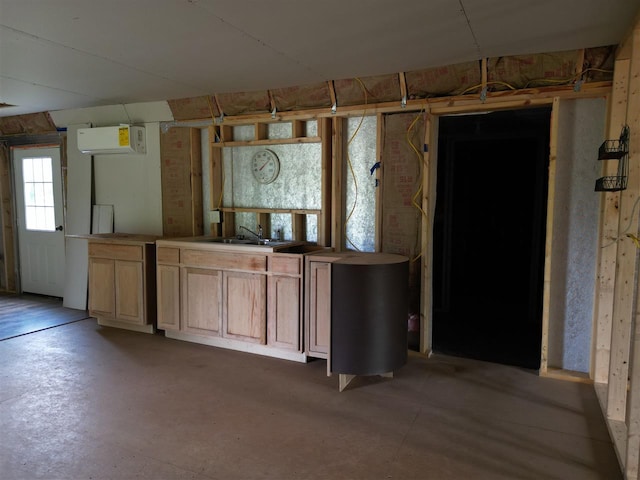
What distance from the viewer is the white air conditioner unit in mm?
5094

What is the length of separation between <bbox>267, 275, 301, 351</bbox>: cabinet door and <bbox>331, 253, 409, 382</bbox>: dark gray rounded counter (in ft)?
1.64

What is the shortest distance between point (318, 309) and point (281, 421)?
1009mm

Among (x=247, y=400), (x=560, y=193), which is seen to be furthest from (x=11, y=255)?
(x=560, y=193)

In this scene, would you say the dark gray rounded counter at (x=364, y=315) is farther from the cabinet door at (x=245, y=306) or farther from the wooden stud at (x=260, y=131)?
the wooden stud at (x=260, y=131)

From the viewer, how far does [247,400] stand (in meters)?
3.18

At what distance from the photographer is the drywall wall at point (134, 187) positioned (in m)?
5.23

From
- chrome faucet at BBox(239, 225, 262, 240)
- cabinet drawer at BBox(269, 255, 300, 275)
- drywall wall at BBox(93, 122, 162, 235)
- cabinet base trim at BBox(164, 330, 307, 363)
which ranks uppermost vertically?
drywall wall at BBox(93, 122, 162, 235)

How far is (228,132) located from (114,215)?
1.92 metres

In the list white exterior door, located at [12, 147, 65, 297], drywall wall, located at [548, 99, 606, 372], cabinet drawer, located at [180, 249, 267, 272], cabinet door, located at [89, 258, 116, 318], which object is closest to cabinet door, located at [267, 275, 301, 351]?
cabinet drawer, located at [180, 249, 267, 272]

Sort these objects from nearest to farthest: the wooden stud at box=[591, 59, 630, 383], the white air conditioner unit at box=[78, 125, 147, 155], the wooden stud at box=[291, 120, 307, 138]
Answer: the wooden stud at box=[591, 59, 630, 383] → the wooden stud at box=[291, 120, 307, 138] → the white air conditioner unit at box=[78, 125, 147, 155]

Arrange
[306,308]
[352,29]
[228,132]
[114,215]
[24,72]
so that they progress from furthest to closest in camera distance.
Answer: [114,215], [228,132], [24,72], [306,308], [352,29]

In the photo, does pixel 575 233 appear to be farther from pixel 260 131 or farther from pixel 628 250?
pixel 260 131

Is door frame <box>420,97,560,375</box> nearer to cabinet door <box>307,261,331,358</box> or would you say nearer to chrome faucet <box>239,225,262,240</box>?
cabinet door <box>307,261,331,358</box>

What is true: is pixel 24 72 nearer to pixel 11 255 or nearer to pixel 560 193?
pixel 11 255
